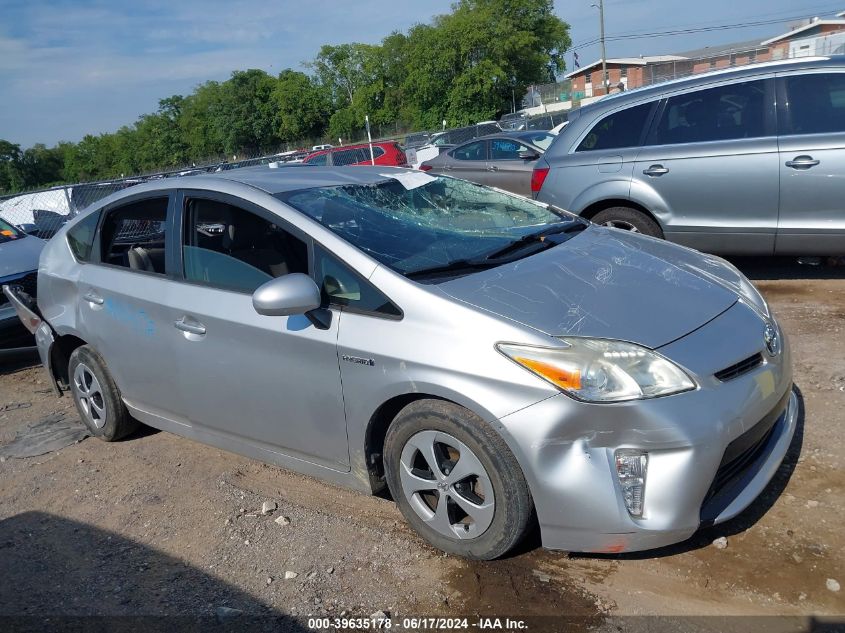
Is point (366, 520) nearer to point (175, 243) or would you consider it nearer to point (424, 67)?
point (175, 243)

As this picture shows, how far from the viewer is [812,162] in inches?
214

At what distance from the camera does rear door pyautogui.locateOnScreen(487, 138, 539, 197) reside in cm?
1195

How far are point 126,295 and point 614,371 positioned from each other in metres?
2.85

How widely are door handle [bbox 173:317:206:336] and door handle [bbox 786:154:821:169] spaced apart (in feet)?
15.0

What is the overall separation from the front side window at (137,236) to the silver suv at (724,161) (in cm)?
389

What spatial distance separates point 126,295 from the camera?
4094mm

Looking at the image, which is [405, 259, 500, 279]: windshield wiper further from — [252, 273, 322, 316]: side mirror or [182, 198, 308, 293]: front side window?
[182, 198, 308, 293]: front side window

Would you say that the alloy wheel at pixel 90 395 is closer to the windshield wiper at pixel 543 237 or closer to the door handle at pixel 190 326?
the door handle at pixel 190 326

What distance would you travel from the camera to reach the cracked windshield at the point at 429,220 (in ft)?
10.7

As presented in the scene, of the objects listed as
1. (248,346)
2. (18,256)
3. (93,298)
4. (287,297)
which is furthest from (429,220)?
(18,256)

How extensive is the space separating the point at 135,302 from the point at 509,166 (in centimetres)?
906

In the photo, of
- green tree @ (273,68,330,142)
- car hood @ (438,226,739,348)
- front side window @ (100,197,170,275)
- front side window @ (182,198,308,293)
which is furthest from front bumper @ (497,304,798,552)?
green tree @ (273,68,330,142)

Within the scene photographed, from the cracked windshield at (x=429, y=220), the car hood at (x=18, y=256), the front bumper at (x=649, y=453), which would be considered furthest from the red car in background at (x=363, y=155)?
the front bumper at (x=649, y=453)

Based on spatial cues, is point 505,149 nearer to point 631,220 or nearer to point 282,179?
point 631,220
